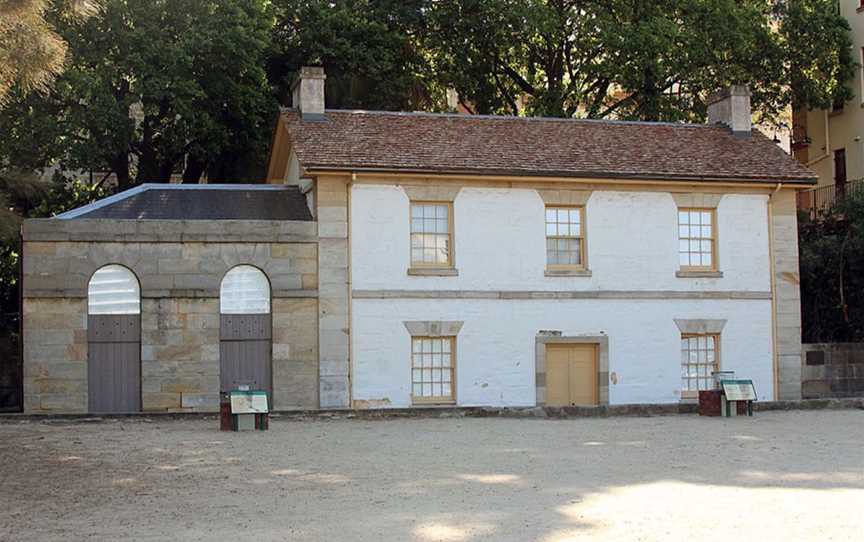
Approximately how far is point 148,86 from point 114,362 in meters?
10.4

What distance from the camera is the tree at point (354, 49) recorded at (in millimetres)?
35906

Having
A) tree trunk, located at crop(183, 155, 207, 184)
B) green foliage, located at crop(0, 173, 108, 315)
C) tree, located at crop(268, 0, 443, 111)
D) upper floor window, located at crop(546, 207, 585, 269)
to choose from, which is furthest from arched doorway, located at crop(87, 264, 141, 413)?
tree trunk, located at crop(183, 155, 207, 184)

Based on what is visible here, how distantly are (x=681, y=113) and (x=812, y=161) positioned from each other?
7.68 meters

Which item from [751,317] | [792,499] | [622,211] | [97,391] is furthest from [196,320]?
[792,499]

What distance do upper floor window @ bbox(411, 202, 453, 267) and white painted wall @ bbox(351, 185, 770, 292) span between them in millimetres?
232

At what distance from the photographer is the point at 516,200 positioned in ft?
89.2

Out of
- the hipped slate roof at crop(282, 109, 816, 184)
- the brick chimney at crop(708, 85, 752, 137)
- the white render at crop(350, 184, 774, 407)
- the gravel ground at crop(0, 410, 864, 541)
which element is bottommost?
the gravel ground at crop(0, 410, 864, 541)

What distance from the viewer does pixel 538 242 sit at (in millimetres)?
27281

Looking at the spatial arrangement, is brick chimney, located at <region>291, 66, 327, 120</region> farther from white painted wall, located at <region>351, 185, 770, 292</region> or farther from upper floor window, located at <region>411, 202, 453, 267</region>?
upper floor window, located at <region>411, 202, 453, 267</region>

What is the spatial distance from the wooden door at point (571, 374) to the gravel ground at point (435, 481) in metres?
5.37

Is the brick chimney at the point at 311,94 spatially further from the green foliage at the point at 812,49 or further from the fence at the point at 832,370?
the green foliage at the point at 812,49

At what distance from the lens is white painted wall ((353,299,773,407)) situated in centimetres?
2598

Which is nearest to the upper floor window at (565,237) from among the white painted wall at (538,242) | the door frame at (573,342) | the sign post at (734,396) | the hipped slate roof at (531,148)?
the white painted wall at (538,242)

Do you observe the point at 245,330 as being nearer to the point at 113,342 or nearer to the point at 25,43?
the point at 113,342
